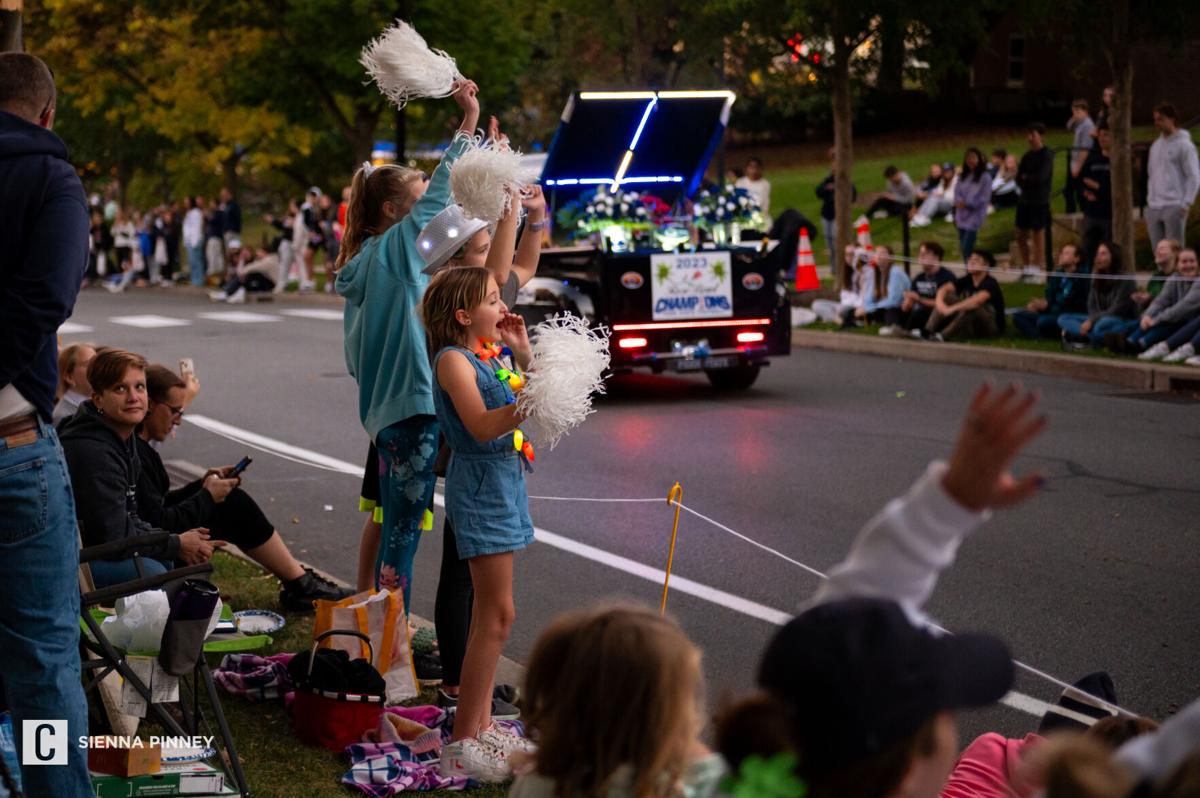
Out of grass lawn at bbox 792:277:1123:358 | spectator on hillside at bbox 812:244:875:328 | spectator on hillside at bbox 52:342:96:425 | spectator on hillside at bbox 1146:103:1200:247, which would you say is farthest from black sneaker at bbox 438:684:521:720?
spectator on hillside at bbox 1146:103:1200:247

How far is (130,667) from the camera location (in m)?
4.77

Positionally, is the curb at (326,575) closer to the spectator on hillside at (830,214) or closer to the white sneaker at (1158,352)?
the white sneaker at (1158,352)

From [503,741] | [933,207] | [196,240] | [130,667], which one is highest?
[933,207]

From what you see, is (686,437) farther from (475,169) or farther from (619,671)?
(619,671)

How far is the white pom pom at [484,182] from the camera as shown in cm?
571

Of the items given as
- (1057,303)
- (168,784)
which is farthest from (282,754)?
(1057,303)

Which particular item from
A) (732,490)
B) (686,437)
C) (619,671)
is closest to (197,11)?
(686,437)

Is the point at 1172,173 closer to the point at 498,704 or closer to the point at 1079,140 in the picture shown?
the point at 1079,140

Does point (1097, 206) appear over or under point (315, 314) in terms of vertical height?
over

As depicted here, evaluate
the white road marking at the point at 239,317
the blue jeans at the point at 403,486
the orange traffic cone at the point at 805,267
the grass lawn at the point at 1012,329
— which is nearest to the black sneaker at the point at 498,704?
the blue jeans at the point at 403,486

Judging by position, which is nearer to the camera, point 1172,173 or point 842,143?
point 1172,173

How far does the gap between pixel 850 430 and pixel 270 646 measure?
22.5 feet

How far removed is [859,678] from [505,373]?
2871 millimetres

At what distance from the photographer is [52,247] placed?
3850 millimetres
